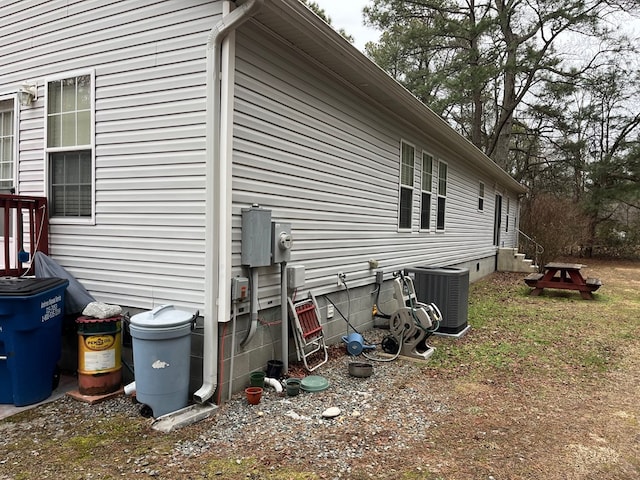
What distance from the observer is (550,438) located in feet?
10.7

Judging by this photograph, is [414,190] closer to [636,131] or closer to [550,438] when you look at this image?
[550,438]

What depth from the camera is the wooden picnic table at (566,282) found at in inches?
391

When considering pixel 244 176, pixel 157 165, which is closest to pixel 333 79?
pixel 244 176

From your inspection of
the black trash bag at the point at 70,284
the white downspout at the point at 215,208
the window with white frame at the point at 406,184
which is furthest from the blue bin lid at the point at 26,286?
the window with white frame at the point at 406,184

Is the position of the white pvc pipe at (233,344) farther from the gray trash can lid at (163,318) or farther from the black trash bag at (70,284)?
the black trash bag at (70,284)

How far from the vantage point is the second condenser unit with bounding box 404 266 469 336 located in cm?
619

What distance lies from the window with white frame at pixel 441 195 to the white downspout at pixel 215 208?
21.7 feet

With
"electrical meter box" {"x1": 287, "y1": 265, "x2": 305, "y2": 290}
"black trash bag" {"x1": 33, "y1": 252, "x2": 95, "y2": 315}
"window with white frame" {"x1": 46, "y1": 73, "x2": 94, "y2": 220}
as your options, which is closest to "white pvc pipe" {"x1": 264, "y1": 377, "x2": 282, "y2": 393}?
"electrical meter box" {"x1": 287, "y1": 265, "x2": 305, "y2": 290}

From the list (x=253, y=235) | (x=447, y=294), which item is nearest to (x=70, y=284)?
(x=253, y=235)

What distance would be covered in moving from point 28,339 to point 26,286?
41 centimetres

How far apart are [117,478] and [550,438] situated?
2935 mm

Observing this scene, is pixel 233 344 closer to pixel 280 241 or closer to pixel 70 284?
pixel 280 241

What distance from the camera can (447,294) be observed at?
6195 mm

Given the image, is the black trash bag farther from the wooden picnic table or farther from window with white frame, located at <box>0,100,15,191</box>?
the wooden picnic table
